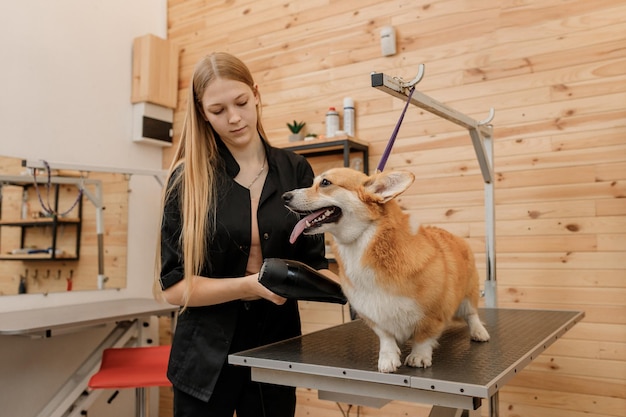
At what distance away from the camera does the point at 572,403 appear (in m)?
2.23

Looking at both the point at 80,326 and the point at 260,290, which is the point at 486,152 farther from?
the point at 80,326

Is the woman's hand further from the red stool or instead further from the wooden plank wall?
the wooden plank wall

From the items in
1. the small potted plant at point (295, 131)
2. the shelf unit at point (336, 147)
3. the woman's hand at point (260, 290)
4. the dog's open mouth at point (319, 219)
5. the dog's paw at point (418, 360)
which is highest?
the small potted plant at point (295, 131)

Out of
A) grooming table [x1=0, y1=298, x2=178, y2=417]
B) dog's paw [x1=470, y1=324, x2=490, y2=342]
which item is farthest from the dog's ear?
grooming table [x1=0, y1=298, x2=178, y2=417]

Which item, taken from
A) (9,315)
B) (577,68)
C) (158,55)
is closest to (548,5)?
(577,68)

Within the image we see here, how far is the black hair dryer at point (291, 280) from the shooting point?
117 centimetres

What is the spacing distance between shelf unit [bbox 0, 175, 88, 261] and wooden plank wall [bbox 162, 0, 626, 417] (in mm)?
1410

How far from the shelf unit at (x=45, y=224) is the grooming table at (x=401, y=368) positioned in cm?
201

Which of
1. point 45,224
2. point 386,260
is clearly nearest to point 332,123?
point 45,224

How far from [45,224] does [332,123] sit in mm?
1633

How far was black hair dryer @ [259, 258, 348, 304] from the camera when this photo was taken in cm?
117

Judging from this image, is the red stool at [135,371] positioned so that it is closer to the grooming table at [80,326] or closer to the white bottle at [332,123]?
the grooming table at [80,326]

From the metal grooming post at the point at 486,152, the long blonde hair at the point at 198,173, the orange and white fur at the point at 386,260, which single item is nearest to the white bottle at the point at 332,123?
the metal grooming post at the point at 486,152

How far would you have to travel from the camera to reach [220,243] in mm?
1407
